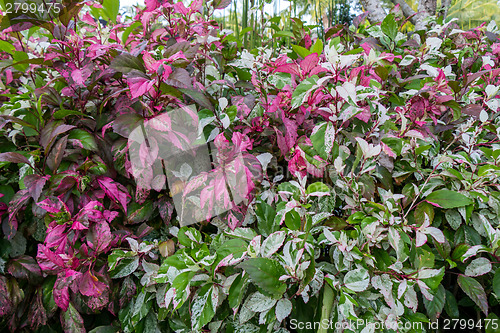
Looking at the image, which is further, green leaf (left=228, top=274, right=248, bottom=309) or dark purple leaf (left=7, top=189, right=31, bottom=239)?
dark purple leaf (left=7, top=189, right=31, bottom=239)

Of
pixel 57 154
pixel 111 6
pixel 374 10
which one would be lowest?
pixel 57 154

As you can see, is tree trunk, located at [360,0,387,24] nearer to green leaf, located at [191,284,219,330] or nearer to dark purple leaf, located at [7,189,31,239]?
green leaf, located at [191,284,219,330]

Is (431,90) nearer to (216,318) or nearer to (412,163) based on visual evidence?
(412,163)

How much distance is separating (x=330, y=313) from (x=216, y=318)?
352mm

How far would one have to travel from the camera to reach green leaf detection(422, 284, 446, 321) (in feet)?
3.13

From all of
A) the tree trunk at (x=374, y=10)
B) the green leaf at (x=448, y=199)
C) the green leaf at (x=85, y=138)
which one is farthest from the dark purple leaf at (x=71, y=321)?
the tree trunk at (x=374, y=10)

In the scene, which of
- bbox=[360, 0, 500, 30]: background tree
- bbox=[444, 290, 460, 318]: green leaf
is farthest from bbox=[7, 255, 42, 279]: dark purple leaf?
bbox=[360, 0, 500, 30]: background tree

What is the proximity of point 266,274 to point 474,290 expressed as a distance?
0.65 m

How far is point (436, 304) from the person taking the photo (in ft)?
3.16

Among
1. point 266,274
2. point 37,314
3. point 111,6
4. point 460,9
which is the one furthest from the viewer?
point 460,9

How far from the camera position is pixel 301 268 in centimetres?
82

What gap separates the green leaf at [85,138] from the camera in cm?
96

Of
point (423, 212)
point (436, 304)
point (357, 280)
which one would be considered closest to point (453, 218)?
point (423, 212)

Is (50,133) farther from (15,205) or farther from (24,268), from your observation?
(24,268)
